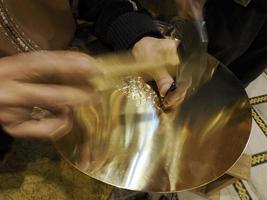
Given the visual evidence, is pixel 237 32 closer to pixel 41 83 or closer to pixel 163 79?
pixel 163 79

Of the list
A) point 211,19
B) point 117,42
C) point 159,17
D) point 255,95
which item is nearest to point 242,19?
point 211,19

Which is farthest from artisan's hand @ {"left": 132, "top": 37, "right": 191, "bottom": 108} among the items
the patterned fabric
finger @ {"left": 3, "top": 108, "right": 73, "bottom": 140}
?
the patterned fabric

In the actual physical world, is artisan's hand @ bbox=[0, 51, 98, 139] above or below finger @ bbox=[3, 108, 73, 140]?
above

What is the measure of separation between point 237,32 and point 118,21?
0.90 feet

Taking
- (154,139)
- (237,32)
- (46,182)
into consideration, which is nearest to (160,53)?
(154,139)

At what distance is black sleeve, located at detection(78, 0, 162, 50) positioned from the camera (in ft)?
1.87

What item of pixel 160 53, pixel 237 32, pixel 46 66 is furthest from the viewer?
pixel 237 32

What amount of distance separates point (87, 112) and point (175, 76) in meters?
0.17

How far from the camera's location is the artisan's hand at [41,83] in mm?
274

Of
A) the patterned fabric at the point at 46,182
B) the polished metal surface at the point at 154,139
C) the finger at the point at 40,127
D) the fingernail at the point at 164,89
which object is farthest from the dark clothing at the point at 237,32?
the finger at the point at 40,127

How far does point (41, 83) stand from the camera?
29 centimetres

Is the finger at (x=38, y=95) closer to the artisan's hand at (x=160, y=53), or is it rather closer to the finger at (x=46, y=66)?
the finger at (x=46, y=66)

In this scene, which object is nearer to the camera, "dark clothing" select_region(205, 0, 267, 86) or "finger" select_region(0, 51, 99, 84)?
"finger" select_region(0, 51, 99, 84)

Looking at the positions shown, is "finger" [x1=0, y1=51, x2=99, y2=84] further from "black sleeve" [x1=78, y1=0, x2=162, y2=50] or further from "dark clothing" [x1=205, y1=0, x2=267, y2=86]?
"dark clothing" [x1=205, y1=0, x2=267, y2=86]
